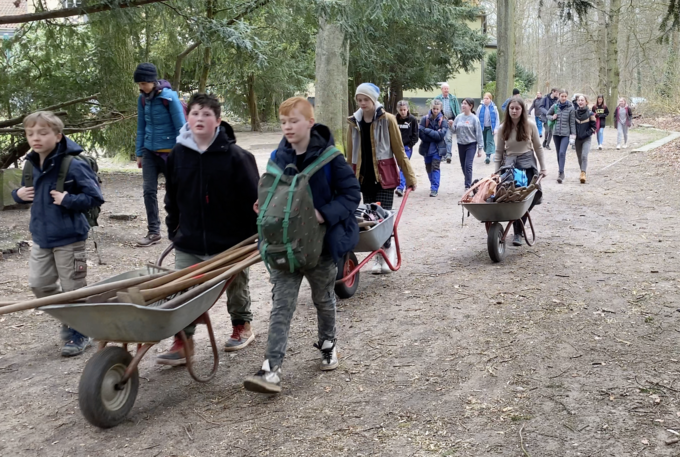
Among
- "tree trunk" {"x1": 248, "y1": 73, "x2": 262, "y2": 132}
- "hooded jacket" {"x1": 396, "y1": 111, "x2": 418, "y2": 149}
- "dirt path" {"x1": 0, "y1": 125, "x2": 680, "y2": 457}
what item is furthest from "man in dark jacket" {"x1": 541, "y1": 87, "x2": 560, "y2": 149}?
"dirt path" {"x1": 0, "y1": 125, "x2": 680, "y2": 457}

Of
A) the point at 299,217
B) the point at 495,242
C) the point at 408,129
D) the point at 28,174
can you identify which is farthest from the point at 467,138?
the point at 299,217

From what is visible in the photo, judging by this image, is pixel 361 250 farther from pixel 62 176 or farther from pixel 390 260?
pixel 62 176

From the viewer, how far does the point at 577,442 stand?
3.42 meters

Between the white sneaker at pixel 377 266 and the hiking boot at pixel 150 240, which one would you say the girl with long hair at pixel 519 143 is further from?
the hiking boot at pixel 150 240

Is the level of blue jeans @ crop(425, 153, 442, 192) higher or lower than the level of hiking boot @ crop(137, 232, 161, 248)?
higher

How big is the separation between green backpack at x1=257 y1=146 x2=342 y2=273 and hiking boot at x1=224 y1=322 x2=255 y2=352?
1.16m

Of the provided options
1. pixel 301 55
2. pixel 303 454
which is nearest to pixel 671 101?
pixel 301 55

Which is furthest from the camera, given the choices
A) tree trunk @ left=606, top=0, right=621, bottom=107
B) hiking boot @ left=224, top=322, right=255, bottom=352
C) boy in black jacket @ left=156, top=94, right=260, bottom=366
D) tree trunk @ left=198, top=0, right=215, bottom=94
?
tree trunk @ left=606, top=0, right=621, bottom=107

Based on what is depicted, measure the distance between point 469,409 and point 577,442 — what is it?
0.62 metres

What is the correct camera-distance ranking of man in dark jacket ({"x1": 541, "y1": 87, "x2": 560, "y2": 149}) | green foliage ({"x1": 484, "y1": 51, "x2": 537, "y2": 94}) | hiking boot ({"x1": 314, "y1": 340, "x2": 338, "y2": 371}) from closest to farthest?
hiking boot ({"x1": 314, "y1": 340, "x2": 338, "y2": 371}), man in dark jacket ({"x1": 541, "y1": 87, "x2": 560, "y2": 149}), green foliage ({"x1": 484, "y1": 51, "x2": 537, "y2": 94})

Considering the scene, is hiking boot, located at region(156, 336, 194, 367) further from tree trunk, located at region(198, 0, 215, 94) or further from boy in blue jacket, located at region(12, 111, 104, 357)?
tree trunk, located at region(198, 0, 215, 94)

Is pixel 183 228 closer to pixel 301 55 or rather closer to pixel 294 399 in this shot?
pixel 294 399

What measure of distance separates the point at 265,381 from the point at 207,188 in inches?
48.2

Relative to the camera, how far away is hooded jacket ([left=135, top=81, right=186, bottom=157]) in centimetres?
777
